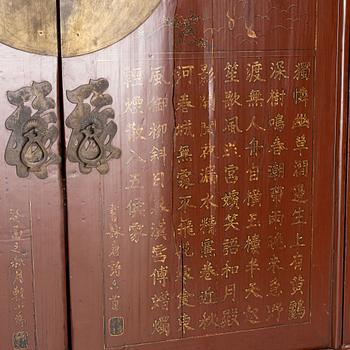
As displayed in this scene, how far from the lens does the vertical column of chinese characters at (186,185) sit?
1.58 metres

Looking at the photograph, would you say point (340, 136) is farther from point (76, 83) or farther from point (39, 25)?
point (39, 25)

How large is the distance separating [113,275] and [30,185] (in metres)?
0.29

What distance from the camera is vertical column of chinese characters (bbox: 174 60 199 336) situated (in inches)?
62.0

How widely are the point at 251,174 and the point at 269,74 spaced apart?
9.5 inches

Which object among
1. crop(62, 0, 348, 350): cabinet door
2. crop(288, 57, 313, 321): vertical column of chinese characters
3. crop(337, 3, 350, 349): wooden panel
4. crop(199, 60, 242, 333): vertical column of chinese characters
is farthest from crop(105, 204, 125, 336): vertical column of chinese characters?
crop(337, 3, 350, 349): wooden panel

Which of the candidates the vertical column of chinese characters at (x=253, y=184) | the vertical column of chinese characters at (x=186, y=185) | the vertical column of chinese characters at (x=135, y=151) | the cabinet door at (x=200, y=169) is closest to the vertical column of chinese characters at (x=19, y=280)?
the cabinet door at (x=200, y=169)

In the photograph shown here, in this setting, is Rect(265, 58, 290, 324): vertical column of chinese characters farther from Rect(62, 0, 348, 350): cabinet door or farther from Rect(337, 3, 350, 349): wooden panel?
Rect(337, 3, 350, 349): wooden panel

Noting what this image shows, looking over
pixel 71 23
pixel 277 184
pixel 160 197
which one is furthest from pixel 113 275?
pixel 71 23

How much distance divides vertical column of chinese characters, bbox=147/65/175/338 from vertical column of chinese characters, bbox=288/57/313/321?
0.32 meters

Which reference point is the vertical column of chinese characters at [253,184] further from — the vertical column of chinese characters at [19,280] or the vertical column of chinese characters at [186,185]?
the vertical column of chinese characters at [19,280]

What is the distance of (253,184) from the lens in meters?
1.66

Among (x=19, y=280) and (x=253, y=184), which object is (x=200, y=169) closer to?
(x=253, y=184)

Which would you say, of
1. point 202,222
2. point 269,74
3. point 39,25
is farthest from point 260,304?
point 39,25

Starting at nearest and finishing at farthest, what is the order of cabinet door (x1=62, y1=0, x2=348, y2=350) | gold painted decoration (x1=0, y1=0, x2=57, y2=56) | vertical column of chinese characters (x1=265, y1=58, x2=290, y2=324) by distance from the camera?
gold painted decoration (x1=0, y1=0, x2=57, y2=56) → cabinet door (x1=62, y1=0, x2=348, y2=350) → vertical column of chinese characters (x1=265, y1=58, x2=290, y2=324)
